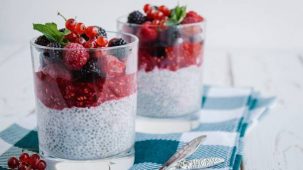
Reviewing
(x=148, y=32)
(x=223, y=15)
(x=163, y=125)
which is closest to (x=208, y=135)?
(x=163, y=125)

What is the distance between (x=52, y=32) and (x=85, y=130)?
0.66 ft

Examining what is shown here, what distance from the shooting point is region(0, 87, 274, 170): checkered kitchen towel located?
1178mm

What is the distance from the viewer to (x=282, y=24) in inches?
113

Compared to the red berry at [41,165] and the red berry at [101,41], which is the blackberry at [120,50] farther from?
the red berry at [41,165]

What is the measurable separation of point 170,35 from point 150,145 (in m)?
0.27

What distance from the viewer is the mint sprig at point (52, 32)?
3.38ft

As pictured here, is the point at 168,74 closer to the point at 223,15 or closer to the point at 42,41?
the point at 42,41

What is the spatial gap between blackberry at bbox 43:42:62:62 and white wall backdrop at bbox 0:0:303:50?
1.81 m

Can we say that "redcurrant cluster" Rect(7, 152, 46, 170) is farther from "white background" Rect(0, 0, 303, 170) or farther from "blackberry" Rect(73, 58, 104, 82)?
"white background" Rect(0, 0, 303, 170)

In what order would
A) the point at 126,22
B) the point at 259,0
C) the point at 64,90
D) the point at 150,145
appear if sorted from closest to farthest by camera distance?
the point at 64,90 < the point at 150,145 < the point at 126,22 < the point at 259,0

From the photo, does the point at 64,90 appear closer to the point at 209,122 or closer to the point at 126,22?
the point at 126,22

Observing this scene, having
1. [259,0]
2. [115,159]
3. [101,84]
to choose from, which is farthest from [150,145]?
[259,0]

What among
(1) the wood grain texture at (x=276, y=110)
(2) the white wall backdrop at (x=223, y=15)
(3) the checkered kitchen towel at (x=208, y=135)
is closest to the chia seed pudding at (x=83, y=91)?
(3) the checkered kitchen towel at (x=208, y=135)

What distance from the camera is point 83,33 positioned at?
3.46 feet
